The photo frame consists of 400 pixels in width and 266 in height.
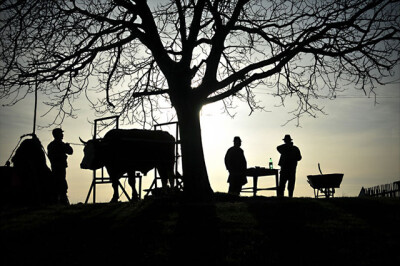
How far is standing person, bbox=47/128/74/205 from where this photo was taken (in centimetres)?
1398

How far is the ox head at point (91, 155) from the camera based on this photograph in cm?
1410

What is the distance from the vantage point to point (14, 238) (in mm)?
7363

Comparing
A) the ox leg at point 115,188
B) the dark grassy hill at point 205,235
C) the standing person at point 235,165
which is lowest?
the dark grassy hill at point 205,235

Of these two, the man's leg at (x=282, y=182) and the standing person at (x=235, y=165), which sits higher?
the standing person at (x=235, y=165)

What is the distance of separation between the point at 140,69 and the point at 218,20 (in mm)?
3920

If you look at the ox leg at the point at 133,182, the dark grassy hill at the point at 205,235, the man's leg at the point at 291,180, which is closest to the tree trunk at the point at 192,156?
the dark grassy hill at the point at 205,235

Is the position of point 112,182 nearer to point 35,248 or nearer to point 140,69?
point 140,69

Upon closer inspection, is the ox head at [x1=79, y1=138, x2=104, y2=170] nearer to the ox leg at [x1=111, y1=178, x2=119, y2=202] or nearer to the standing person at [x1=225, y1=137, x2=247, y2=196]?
the ox leg at [x1=111, y1=178, x2=119, y2=202]

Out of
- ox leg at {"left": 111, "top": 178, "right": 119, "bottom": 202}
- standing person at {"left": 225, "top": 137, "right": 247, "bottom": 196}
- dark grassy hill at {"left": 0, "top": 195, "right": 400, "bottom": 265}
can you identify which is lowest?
dark grassy hill at {"left": 0, "top": 195, "right": 400, "bottom": 265}

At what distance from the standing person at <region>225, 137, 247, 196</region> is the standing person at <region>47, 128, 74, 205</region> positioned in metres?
5.75

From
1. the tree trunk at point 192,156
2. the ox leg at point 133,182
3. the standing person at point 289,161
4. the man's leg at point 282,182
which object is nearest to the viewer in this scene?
the tree trunk at point 192,156

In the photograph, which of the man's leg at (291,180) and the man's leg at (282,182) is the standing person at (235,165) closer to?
the man's leg at (282,182)

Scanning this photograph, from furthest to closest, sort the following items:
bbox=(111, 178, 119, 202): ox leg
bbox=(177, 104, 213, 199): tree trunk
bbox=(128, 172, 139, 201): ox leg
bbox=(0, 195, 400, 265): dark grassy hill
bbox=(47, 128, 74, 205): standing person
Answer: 1. bbox=(128, 172, 139, 201): ox leg
2. bbox=(111, 178, 119, 202): ox leg
3. bbox=(47, 128, 74, 205): standing person
4. bbox=(177, 104, 213, 199): tree trunk
5. bbox=(0, 195, 400, 265): dark grassy hill

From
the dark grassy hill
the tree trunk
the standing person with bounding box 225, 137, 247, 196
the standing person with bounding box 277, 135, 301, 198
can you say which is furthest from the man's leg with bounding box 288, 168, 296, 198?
the dark grassy hill
